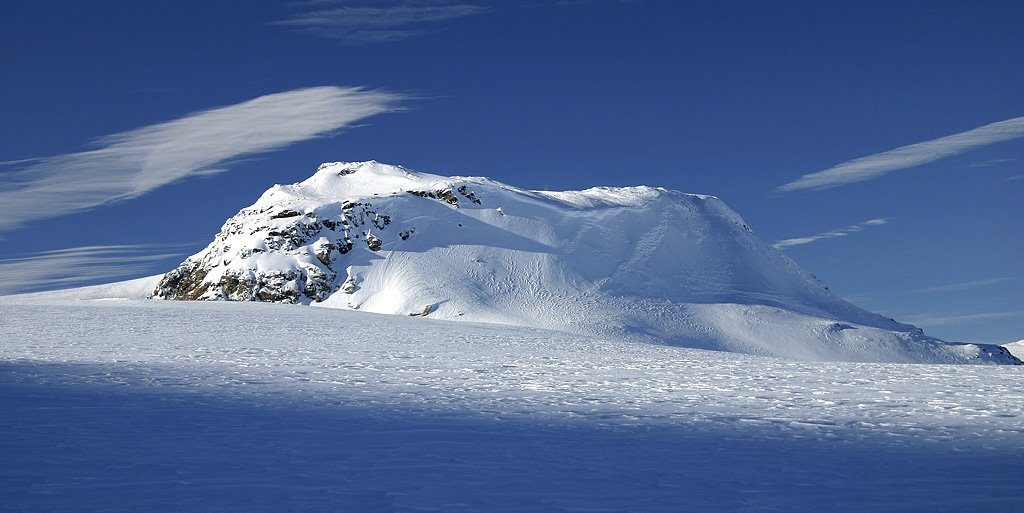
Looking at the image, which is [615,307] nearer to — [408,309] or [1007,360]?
[408,309]

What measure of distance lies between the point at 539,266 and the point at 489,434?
57.5 meters

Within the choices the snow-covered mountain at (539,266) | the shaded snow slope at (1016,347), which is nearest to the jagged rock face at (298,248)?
the snow-covered mountain at (539,266)

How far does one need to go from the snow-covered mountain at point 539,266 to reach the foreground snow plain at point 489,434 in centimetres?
3526

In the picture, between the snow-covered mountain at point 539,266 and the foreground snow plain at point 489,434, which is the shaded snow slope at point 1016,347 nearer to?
the snow-covered mountain at point 539,266

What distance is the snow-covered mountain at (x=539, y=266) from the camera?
191 feet

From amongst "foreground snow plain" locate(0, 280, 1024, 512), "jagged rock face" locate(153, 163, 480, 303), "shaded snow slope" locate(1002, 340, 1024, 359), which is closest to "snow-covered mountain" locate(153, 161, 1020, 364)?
"jagged rock face" locate(153, 163, 480, 303)

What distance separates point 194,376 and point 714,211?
76.9 m

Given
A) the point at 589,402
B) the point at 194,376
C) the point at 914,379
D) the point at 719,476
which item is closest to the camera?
the point at 719,476

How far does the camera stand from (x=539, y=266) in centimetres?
6800

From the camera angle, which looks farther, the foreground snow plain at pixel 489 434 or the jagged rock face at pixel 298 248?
the jagged rock face at pixel 298 248

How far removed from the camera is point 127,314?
3134 centimetres

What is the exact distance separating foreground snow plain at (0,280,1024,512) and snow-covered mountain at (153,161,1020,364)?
35.3m


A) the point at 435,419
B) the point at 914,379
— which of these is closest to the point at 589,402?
the point at 435,419

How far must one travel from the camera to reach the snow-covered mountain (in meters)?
58.3
